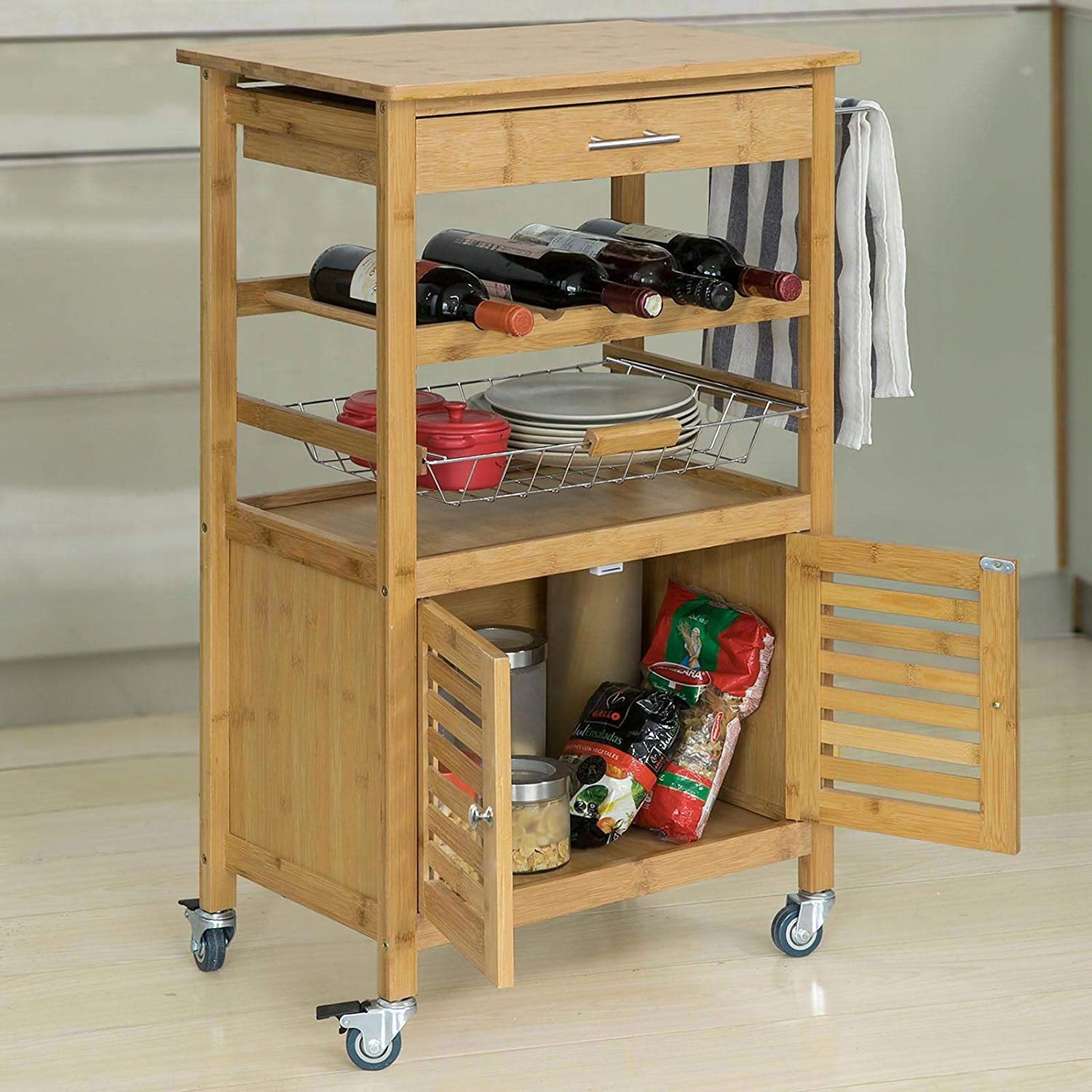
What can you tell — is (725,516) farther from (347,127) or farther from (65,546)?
(65,546)

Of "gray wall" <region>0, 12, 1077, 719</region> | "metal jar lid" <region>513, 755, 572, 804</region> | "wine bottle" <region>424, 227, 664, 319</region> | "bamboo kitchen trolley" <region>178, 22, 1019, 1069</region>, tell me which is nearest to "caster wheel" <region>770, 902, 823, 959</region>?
"bamboo kitchen trolley" <region>178, 22, 1019, 1069</region>

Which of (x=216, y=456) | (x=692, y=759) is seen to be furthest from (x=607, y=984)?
(x=216, y=456)

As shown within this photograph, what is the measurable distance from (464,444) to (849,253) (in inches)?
21.2

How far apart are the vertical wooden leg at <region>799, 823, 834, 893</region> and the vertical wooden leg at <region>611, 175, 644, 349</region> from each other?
0.69 m

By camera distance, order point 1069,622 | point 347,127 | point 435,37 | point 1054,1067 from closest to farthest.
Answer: point 347,127
point 1054,1067
point 435,37
point 1069,622

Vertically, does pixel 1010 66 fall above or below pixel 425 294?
above

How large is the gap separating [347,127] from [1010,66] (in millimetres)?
1880

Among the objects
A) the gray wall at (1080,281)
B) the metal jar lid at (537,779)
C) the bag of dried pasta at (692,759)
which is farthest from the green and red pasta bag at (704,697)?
the gray wall at (1080,281)

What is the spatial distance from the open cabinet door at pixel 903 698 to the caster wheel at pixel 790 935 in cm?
12

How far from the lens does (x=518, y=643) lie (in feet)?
8.09

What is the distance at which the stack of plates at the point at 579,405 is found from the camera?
2.28 meters

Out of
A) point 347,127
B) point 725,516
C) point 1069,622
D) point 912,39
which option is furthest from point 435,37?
point 1069,622

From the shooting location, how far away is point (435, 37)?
7.80ft

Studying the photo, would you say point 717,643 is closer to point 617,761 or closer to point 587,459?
point 617,761
